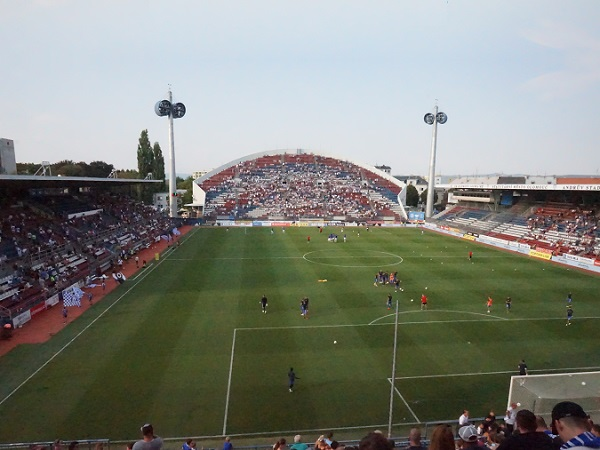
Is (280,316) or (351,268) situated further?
(351,268)

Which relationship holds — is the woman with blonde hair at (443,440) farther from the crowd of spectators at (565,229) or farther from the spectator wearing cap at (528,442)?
the crowd of spectators at (565,229)

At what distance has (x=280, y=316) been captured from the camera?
22.3 m

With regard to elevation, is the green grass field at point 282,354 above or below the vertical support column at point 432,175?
below

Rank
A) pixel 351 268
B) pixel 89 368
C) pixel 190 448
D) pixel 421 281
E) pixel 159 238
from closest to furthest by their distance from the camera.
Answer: pixel 190 448 → pixel 89 368 → pixel 421 281 → pixel 351 268 → pixel 159 238

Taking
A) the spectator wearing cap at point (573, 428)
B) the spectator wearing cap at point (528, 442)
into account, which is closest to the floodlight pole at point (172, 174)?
the spectator wearing cap at point (528, 442)

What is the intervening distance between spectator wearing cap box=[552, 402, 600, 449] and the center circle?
32.0m

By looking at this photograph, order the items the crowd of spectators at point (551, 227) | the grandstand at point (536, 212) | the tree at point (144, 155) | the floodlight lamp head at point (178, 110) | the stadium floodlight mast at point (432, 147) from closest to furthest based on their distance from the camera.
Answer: the crowd of spectators at point (551, 227)
the grandstand at point (536, 212)
the floodlight lamp head at point (178, 110)
the stadium floodlight mast at point (432, 147)
the tree at point (144, 155)

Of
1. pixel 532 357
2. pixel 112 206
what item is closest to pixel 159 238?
pixel 112 206

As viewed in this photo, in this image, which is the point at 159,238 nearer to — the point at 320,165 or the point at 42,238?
the point at 42,238

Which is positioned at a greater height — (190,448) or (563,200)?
(563,200)

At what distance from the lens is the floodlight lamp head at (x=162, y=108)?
66.2m

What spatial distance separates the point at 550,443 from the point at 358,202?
7800 cm

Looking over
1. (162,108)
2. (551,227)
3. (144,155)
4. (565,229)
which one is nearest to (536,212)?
(551,227)

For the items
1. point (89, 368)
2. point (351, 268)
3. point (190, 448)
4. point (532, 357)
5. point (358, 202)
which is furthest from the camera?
point (358, 202)
